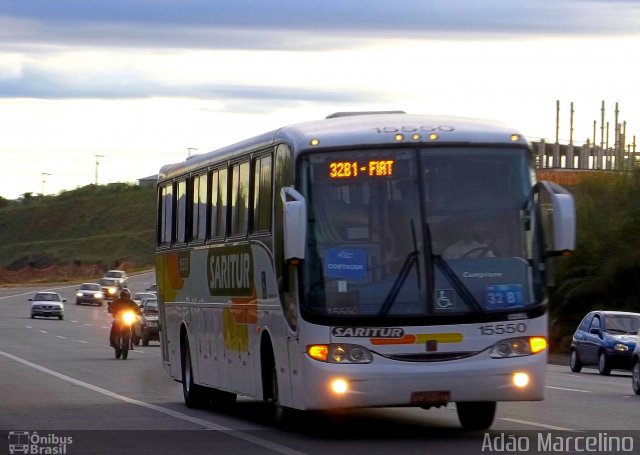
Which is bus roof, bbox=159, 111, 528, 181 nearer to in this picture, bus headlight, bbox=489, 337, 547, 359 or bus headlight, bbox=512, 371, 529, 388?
bus headlight, bbox=489, 337, 547, 359

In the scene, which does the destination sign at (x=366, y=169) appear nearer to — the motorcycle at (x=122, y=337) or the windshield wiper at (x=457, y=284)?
the windshield wiper at (x=457, y=284)

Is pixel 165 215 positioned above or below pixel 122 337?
above

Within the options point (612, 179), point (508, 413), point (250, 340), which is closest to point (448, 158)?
point (250, 340)

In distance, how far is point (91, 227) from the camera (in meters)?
197

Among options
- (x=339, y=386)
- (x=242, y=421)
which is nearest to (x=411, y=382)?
(x=339, y=386)

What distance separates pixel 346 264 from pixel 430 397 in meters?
1.52

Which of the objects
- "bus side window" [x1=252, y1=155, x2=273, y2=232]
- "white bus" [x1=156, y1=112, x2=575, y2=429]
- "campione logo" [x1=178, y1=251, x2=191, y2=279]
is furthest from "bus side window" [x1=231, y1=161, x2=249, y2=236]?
"campione logo" [x1=178, y1=251, x2=191, y2=279]

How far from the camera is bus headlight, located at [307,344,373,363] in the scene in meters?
14.4

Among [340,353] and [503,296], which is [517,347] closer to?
[503,296]

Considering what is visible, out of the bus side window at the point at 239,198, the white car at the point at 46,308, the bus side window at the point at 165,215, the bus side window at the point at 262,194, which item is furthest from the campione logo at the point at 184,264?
the white car at the point at 46,308

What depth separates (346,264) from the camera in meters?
14.7

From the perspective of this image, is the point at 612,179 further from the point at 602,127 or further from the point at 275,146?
the point at 602,127

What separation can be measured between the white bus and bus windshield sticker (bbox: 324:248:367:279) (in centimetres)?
1

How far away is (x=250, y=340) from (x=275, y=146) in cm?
239
